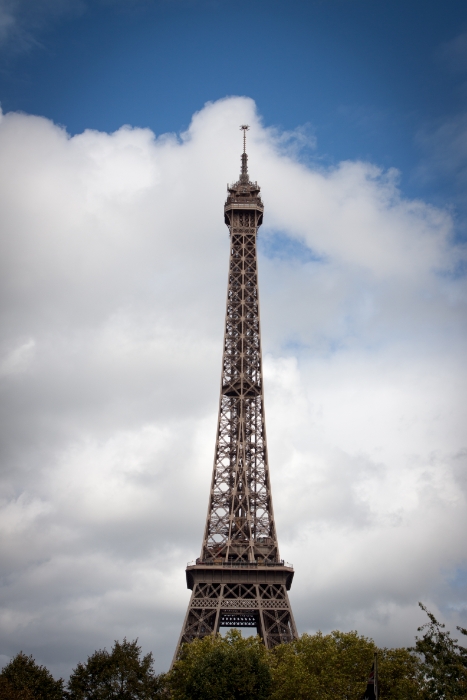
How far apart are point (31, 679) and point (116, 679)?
768cm

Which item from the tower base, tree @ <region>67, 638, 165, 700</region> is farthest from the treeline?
the tower base

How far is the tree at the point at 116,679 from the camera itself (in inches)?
2431

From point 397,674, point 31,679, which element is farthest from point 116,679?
Result: point 397,674

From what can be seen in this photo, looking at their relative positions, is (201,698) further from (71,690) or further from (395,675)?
(395,675)

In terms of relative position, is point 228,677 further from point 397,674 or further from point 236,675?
point 397,674

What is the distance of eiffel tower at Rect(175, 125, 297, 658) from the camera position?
84.4 metres

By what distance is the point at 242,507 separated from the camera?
93188mm

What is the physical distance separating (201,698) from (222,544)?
100 feet

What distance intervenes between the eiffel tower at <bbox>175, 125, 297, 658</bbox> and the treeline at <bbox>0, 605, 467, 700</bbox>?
52.4 feet

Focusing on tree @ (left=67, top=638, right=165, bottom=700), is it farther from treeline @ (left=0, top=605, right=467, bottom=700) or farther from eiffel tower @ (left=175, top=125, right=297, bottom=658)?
eiffel tower @ (left=175, top=125, right=297, bottom=658)

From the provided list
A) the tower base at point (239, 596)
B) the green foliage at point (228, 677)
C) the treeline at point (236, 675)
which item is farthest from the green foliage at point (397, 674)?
the tower base at point (239, 596)

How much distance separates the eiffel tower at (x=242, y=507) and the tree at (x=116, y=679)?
52.5ft

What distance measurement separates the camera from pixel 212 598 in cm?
8550

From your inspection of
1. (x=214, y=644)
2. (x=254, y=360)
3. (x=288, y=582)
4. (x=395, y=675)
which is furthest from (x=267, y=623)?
(x=254, y=360)
